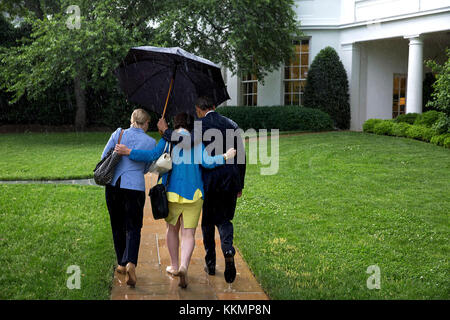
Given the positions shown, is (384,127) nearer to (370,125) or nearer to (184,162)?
(370,125)

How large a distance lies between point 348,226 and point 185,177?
293 cm

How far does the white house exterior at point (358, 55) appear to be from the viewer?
1862 cm

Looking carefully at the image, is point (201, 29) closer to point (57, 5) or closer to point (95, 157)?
point (95, 157)

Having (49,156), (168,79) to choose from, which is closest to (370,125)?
(49,156)

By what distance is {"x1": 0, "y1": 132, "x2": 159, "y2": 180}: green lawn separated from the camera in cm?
1002

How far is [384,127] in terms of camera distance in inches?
651

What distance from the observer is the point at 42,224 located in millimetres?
6391

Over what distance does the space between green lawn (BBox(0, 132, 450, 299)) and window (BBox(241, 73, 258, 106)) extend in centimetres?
1021

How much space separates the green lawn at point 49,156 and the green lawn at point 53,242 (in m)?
1.47

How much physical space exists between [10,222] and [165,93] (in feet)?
10.1

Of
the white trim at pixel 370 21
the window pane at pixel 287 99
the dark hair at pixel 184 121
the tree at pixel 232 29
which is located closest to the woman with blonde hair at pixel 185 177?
the dark hair at pixel 184 121

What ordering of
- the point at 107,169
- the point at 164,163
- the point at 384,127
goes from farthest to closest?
the point at 384,127, the point at 107,169, the point at 164,163

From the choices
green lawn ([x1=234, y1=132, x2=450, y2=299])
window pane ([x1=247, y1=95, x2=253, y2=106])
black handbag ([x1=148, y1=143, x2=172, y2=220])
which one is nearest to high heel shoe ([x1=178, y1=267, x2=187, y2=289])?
black handbag ([x1=148, y1=143, x2=172, y2=220])

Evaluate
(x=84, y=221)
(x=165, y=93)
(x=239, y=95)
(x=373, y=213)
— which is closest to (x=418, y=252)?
(x=373, y=213)
